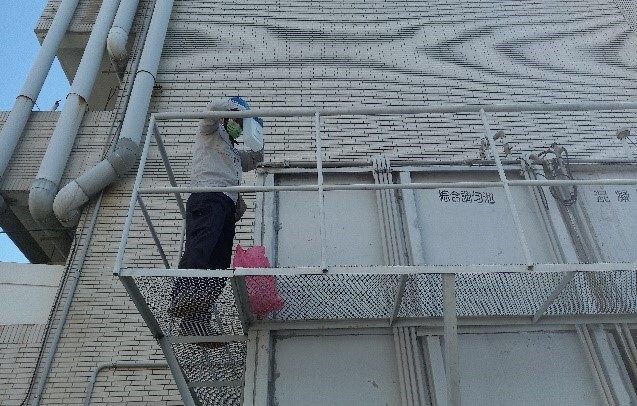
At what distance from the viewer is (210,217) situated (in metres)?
4.56

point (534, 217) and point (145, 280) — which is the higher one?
point (534, 217)

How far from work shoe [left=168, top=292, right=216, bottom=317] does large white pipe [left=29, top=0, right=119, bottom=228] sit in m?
4.94

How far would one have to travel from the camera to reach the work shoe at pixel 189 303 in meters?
4.10

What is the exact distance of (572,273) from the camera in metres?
4.06

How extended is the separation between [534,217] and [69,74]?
1049 cm

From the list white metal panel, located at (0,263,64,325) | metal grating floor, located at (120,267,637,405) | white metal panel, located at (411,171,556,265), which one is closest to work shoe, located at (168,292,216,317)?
metal grating floor, located at (120,267,637,405)

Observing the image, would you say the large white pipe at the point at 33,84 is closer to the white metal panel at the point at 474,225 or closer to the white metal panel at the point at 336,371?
the white metal panel at the point at 336,371

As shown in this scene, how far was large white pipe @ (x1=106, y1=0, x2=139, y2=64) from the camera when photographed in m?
9.98

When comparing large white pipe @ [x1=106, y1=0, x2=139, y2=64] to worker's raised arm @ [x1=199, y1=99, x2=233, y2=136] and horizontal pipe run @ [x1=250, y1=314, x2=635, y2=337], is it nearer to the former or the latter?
worker's raised arm @ [x1=199, y1=99, x2=233, y2=136]

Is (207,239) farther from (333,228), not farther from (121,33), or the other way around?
(121,33)

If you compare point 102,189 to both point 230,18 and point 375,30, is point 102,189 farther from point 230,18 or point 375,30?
point 375,30

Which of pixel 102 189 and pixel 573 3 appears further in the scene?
pixel 573 3

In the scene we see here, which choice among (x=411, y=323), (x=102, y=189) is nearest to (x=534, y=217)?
(x=411, y=323)

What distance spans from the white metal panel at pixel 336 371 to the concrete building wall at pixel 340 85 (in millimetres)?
3053
